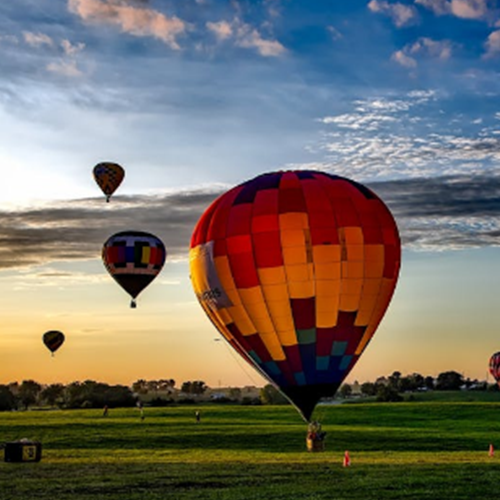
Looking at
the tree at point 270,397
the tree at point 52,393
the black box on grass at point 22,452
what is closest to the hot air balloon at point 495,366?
the black box on grass at point 22,452

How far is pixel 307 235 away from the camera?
37.0 meters

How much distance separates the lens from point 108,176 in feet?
196

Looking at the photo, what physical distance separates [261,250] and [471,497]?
42.6 ft

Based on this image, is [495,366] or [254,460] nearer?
[254,460]

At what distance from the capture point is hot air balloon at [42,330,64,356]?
87938 mm

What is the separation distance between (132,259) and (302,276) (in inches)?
903

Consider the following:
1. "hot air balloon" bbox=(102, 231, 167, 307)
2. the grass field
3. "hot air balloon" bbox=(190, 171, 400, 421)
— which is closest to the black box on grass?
the grass field

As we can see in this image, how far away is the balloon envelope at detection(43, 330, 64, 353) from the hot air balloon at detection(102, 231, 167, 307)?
103 feet

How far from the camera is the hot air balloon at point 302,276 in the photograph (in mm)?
37000

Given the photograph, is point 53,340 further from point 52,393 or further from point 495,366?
point 52,393

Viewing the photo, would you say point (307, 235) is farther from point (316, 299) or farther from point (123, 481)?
point (123, 481)

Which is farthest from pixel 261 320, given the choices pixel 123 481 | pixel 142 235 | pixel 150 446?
pixel 142 235

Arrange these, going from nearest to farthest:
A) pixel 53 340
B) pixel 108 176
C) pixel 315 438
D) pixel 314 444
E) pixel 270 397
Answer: pixel 315 438
pixel 314 444
pixel 108 176
pixel 53 340
pixel 270 397

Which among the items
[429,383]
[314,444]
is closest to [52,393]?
[429,383]
